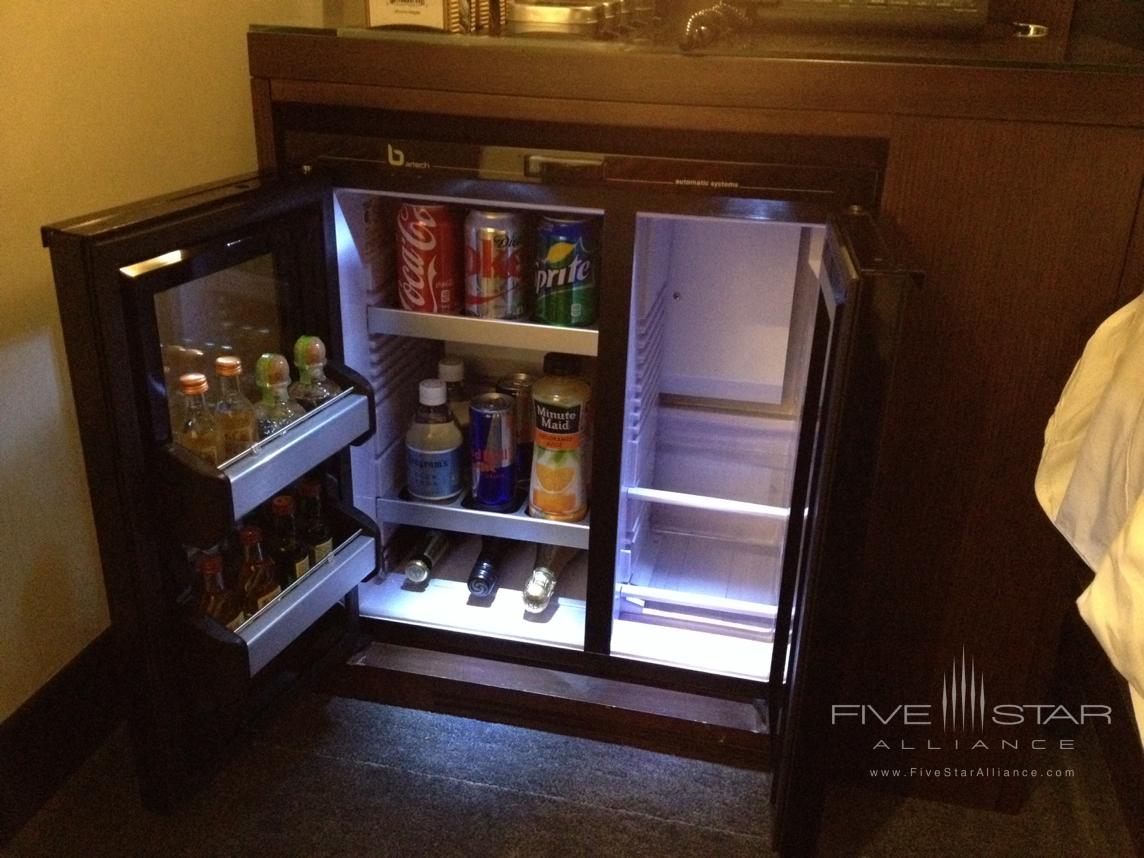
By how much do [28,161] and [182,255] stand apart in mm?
355

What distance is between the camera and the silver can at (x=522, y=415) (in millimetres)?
1591

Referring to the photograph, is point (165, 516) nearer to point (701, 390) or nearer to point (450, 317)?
point (450, 317)

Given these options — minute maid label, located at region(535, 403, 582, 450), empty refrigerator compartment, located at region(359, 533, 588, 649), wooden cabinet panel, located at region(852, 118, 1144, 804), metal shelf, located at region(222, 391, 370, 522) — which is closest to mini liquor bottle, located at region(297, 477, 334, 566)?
metal shelf, located at region(222, 391, 370, 522)

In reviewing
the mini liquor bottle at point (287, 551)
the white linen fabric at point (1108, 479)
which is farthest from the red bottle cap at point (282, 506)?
the white linen fabric at point (1108, 479)

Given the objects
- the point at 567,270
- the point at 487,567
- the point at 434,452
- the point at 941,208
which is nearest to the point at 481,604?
the point at 487,567

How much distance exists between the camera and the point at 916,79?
104 centimetres

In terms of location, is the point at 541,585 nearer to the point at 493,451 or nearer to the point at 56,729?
the point at 493,451

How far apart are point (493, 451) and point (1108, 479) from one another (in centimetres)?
87

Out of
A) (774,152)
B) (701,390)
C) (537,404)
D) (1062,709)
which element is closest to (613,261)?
(774,152)

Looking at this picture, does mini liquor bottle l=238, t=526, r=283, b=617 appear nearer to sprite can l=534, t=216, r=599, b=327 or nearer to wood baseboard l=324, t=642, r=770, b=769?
wood baseboard l=324, t=642, r=770, b=769

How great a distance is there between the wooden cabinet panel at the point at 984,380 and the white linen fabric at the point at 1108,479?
0.22 feet

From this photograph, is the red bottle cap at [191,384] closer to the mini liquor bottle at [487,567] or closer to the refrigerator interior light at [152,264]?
the refrigerator interior light at [152,264]

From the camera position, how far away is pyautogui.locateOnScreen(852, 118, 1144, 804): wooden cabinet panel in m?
1.05

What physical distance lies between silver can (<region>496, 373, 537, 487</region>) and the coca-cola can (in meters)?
0.22
